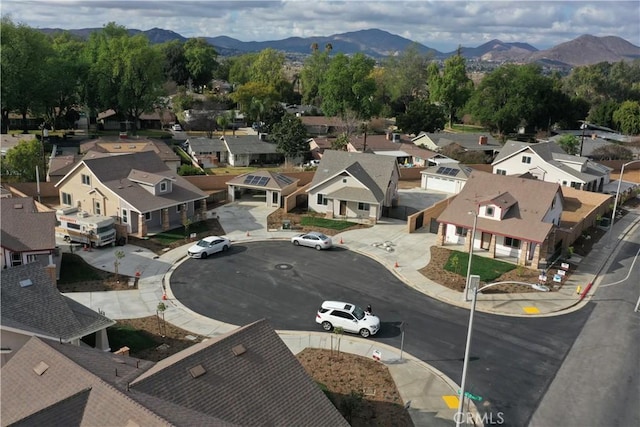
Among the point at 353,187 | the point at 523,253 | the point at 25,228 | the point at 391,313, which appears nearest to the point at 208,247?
the point at 25,228

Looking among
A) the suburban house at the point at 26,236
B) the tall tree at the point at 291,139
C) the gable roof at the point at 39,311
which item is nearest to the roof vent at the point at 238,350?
the gable roof at the point at 39,311

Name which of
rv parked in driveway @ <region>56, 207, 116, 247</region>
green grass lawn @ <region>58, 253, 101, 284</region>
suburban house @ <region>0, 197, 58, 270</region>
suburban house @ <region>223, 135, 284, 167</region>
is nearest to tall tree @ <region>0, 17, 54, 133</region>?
suburban house @ <region>223, 135, 284, 167</region>

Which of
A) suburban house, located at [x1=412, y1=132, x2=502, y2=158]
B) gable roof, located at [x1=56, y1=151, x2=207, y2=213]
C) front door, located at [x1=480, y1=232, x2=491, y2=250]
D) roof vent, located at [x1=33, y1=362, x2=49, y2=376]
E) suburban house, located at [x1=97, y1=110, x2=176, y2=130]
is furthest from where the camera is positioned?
suburban house, located at [x1=97, y1=110, x2=176, y2=130]

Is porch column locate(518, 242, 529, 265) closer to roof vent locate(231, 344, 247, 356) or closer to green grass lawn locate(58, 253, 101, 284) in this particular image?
roof vent locate(231, 344, 247, 356)

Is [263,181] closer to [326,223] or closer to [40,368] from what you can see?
[326,223]

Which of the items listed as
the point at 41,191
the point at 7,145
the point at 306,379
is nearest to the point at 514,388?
the point at 306,379
